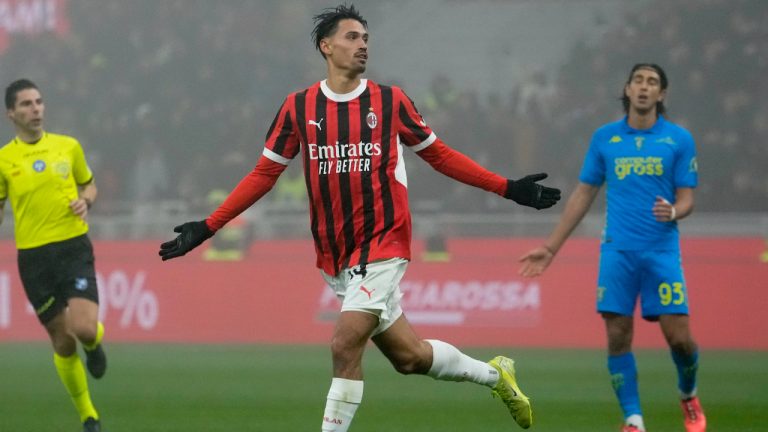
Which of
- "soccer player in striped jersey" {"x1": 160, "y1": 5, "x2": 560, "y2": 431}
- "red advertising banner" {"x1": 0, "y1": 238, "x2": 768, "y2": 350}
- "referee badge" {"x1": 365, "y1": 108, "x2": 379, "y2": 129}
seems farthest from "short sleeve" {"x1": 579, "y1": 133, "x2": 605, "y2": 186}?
"red advertising banner" {"x1": 0, "y1": 238, "x2": 768, "y2": 350}

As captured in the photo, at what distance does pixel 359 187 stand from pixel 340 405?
1.06 meters

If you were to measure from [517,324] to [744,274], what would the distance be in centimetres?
266

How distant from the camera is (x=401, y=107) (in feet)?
21.9

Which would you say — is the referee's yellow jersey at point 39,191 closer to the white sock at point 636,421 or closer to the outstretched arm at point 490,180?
the outstretched arm at point 490,180

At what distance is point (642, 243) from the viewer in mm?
8000

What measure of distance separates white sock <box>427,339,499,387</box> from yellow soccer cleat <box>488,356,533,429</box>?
7cm

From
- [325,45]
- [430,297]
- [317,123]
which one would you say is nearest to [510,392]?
[317,123]

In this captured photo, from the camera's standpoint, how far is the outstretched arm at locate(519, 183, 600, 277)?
8.00 meters

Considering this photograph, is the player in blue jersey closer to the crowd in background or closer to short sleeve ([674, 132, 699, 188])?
short sleeve ([674, 132, 699, 188])

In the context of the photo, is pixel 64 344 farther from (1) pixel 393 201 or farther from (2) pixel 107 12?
(2) pixel 107 12

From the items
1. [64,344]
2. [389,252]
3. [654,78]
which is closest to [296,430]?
[64,344]

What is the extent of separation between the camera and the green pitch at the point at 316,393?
29.8ft

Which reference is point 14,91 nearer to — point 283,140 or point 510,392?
point 283,140

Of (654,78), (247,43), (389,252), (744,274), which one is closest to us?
(389,252)
